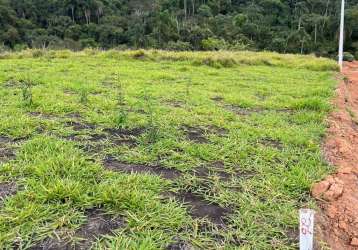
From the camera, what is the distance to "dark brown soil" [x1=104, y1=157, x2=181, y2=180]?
275 centimetres

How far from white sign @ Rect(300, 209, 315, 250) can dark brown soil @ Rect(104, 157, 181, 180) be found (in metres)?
1.18

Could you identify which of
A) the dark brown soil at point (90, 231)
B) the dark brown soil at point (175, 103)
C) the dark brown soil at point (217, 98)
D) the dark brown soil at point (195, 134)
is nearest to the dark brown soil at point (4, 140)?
the dark brown soil at point (90, 231)

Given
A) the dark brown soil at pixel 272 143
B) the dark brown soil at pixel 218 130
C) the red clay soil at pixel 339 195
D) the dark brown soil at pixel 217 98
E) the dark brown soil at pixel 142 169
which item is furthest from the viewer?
the dark brown soil at pixel 217 98

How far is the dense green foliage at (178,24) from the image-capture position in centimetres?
2734

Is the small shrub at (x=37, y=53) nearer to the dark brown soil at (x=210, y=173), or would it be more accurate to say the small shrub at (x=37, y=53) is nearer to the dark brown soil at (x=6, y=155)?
the dark brown soil at (x=6, y=155)

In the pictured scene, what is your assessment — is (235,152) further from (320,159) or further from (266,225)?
(266,225)

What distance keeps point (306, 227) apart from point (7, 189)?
180 centimetres

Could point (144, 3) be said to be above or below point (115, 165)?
above

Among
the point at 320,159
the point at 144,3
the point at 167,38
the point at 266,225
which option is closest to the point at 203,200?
the point at 266,225

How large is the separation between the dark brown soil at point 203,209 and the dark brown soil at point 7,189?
3.39 ft

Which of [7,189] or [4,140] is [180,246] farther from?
[4,140]

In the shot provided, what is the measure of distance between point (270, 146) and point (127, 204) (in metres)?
1.72

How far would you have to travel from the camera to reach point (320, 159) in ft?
10.4

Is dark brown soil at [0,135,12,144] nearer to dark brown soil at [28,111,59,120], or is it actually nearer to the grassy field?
the grassy field
